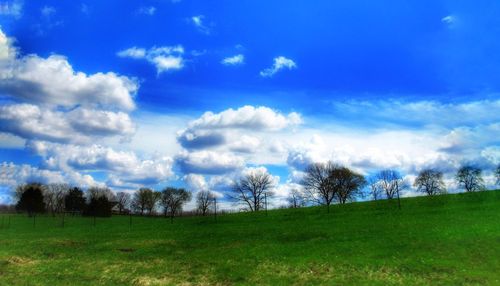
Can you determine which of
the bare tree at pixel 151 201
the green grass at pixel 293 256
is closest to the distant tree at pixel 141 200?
the bare tree at pixel 151 201

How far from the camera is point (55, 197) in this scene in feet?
586

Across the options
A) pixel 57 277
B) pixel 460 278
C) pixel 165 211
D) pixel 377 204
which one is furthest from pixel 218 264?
pixel 165 211

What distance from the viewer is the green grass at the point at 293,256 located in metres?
26.0

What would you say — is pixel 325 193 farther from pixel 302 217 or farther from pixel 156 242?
pixel 156 242

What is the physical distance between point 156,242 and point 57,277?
18.0 metres

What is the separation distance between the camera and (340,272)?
26531mm

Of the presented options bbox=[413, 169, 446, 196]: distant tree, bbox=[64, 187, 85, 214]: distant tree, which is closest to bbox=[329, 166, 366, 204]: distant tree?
bbox=[413, 169, 446, 196]: distant tree

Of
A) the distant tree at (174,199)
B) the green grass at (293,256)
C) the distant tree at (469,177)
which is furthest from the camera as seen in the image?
the distant tree at (174,199)

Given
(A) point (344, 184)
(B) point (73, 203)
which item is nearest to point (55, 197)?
(B) point (73, 203)

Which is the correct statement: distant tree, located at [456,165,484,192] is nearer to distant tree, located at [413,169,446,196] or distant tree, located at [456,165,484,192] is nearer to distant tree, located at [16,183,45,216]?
distant tree, located at [413,169,446,196]

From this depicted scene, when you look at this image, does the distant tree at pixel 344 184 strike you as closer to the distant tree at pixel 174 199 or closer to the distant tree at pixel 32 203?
the distant tree at pixel 174 199

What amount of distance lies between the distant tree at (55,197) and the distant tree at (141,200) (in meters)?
29.7

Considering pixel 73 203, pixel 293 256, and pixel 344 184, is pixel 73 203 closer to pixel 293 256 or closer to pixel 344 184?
pixel 344 184

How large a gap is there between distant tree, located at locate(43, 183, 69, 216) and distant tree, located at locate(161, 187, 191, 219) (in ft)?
134
